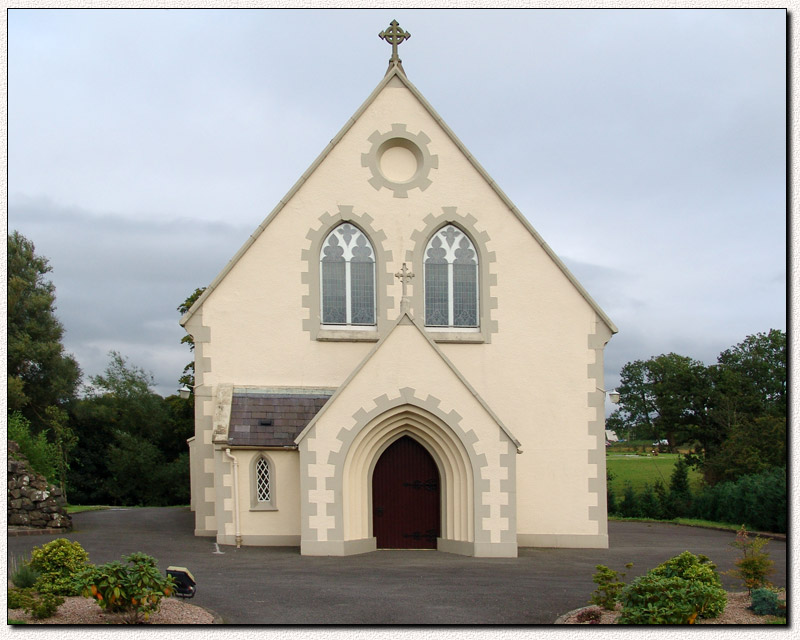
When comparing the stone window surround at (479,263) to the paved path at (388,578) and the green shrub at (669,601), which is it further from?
the green shrub at (669,601)

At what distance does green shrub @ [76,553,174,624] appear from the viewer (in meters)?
10.6

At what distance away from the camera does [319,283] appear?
68.5ft

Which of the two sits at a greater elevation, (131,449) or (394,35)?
(394,35)

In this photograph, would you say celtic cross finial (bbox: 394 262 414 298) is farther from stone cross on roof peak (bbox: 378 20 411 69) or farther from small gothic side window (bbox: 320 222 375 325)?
stone cross on roof peak (bbox: 378 20 411 69)

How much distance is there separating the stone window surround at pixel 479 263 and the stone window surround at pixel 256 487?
465cm

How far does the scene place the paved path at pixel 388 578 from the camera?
1187 cm

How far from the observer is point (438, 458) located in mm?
19031

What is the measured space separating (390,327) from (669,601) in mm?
10258

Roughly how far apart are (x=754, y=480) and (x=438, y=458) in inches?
548

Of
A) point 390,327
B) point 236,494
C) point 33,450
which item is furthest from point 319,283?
point 33,450

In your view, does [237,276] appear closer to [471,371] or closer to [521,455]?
[471,371]

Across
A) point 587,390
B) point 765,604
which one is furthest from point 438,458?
point 765,604

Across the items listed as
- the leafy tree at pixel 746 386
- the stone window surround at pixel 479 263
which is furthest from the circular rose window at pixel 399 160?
the leafy tree at pixel 746 386

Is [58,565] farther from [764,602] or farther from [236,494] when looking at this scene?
[764,602]
